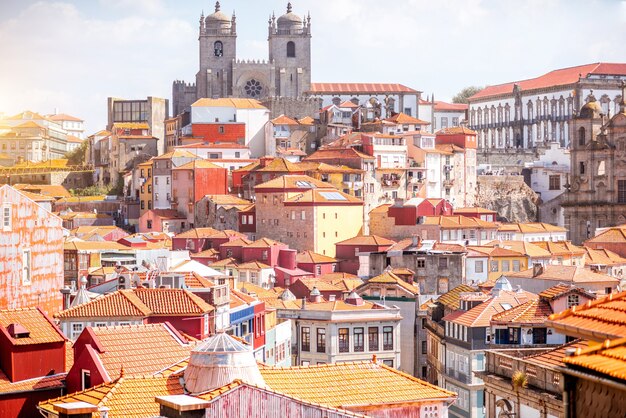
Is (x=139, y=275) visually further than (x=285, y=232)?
No

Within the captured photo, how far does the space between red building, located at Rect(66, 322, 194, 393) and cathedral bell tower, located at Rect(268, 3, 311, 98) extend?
97.6 m

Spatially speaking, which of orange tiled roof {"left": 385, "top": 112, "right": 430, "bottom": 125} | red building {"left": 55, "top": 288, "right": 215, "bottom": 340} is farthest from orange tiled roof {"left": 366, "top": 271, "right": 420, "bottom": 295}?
orange tiled roof {"left": 385, "top": 112, "right": 430, "bottom": 125}

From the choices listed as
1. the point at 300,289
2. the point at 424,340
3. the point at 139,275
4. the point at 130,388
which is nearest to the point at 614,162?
the point at 300,289

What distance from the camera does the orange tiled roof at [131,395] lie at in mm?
19219

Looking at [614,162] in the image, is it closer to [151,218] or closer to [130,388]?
[151,218]

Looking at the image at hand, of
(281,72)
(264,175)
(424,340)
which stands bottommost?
(424,340)

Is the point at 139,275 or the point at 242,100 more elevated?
the point at 242,100

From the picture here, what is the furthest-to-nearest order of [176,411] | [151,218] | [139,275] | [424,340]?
[151,218] → [424,340] → [139,275] → [176,411]

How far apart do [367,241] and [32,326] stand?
54286 millimetres

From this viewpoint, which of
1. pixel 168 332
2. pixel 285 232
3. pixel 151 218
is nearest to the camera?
pixel 168 332

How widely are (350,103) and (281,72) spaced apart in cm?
856

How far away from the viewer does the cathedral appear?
12331 cm

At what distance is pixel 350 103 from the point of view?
11850 cm

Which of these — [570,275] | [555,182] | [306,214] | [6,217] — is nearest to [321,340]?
[570,275]
